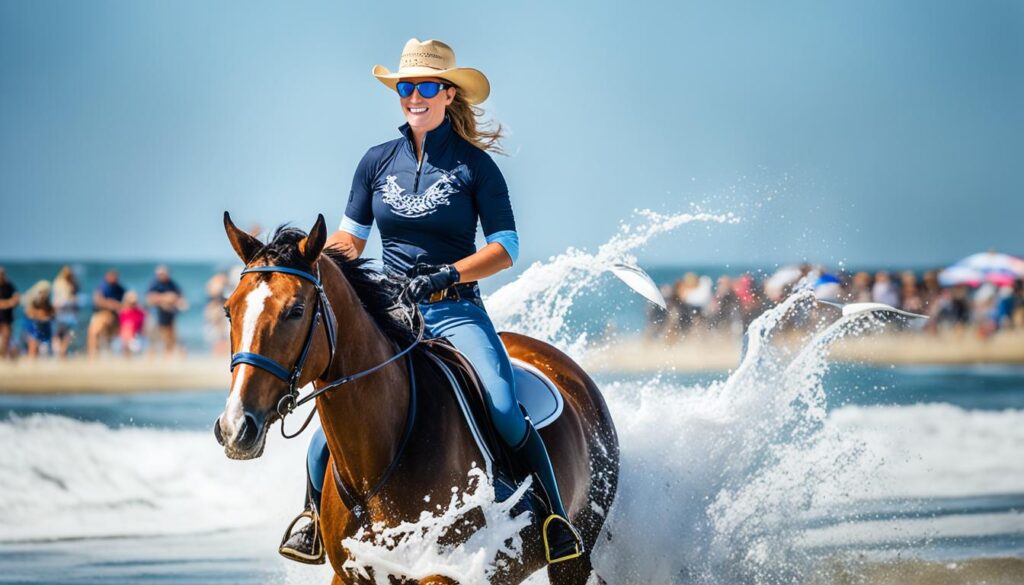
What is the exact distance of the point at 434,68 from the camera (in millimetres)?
5762

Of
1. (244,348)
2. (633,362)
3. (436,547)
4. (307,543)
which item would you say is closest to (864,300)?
(633,362)

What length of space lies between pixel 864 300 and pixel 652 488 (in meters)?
9.80

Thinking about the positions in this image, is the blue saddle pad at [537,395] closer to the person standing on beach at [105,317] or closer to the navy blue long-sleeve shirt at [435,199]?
the navy blue long-sleeve shirt at [435,199]

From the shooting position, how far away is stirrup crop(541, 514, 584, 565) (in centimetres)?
549

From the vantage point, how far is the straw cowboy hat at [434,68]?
18.7ft

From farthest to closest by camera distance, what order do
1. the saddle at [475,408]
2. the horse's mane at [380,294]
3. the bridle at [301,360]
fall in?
1. the saddle at [475,408]
2. the horse's mane at [380,294]
3. the bridle at [301,360]

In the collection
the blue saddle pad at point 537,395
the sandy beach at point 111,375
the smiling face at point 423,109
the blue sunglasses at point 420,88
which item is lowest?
the sandy beach at point 111,375

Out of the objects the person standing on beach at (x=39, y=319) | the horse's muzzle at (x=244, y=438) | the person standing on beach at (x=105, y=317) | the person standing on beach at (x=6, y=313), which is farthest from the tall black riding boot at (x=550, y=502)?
the person standing on beach at (x=105, y=317)

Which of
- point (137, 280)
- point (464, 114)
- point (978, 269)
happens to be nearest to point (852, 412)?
point (978, 269)

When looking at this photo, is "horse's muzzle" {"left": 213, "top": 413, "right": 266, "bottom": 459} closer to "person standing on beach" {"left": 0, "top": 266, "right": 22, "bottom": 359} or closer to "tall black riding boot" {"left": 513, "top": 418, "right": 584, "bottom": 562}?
"tall black riding boot" {"left": 513, "top": 418, "right": 584, "bottom": 562}

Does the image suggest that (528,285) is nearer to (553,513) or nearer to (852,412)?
Answer: (553,513)

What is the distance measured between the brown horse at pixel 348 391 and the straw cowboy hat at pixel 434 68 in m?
0.96

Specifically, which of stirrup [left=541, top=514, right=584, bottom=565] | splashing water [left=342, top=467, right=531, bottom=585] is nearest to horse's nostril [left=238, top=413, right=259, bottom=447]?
splashing water [left=342, top=467, right=531, bottom=585]

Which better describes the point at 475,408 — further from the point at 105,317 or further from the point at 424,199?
the point at 105,317
